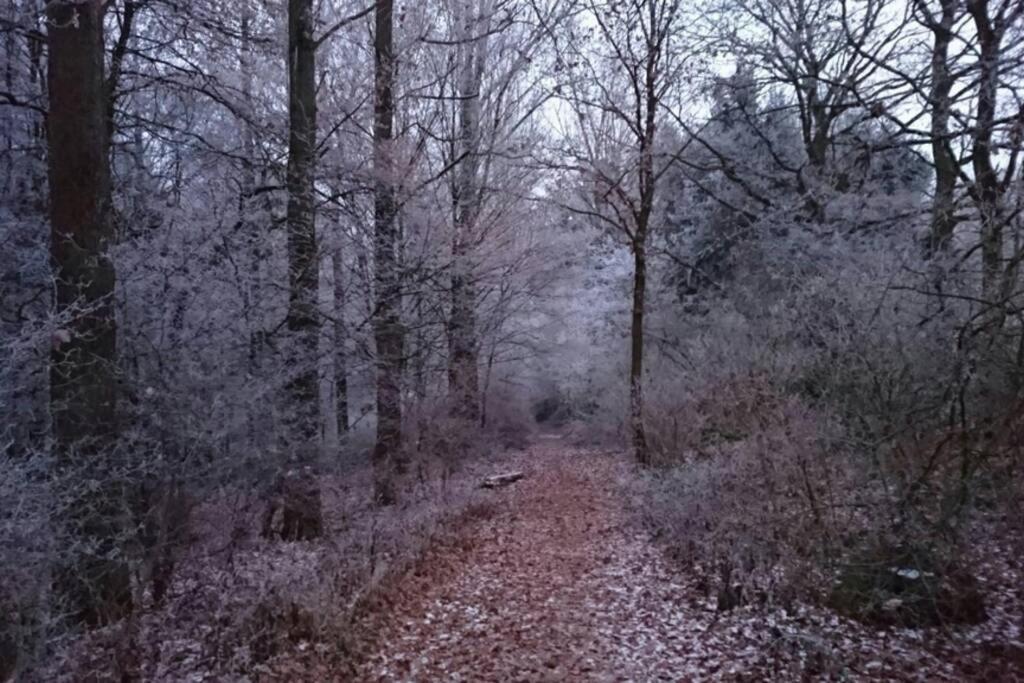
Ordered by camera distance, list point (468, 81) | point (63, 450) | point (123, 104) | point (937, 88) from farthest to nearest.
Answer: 1. point (468, 81)
2. point (123, 104)
3. point (937, 88)
4. point (63, 450)

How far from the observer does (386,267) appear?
11.9 meters

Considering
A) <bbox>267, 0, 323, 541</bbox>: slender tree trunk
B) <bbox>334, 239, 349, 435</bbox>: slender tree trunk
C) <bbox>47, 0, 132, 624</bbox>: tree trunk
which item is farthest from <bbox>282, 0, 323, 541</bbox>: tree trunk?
<bbox>47, 0, 132, 624</bbox>: tree trunk

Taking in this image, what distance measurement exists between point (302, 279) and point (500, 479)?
7.28m

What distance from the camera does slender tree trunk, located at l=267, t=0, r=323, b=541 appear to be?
29.4ft

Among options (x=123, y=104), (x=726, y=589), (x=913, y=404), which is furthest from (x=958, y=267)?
(x=123, y=104)

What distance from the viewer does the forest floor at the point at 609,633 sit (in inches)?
210

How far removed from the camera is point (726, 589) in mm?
6695

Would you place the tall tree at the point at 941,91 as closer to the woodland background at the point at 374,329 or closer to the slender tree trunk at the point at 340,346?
the woodland background at the point at 374,329

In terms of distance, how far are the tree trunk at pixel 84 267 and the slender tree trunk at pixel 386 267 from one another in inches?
201

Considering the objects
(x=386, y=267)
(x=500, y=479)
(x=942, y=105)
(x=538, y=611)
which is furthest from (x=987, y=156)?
(x=500, y=479)

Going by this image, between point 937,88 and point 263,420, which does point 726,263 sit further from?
point 263,420

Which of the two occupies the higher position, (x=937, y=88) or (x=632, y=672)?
(x=937, y=88)

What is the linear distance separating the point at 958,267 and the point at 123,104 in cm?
1059

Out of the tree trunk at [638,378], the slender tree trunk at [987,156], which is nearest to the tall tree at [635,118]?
the tree trunk at [638,378]
